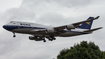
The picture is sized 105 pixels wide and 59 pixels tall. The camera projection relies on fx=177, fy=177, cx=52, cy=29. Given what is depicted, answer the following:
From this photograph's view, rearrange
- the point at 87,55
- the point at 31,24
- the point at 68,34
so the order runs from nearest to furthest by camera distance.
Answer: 1. the point at 87,55
2. the point at 31,24
3. the point at 68,34

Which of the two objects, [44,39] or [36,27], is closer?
[36,27]

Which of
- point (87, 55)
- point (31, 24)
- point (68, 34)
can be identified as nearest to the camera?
point (87, 55)

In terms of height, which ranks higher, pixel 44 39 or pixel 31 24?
pixel 31 24

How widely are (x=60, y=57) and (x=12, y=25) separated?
1901 cm

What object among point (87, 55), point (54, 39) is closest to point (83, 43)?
point (87, 55)

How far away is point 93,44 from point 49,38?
15746 mm

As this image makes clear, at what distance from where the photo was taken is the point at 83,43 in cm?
5794

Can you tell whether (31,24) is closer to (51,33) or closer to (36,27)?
(36,27)

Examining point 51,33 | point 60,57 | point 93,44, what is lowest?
point 60,57

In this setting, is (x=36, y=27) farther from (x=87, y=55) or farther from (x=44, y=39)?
(x=87, y=55)

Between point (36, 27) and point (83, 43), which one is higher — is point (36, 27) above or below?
above

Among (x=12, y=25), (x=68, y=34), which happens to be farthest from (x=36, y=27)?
(x=68, y=34)

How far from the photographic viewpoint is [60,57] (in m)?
59.2

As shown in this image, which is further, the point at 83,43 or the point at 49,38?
the point at 49,38
